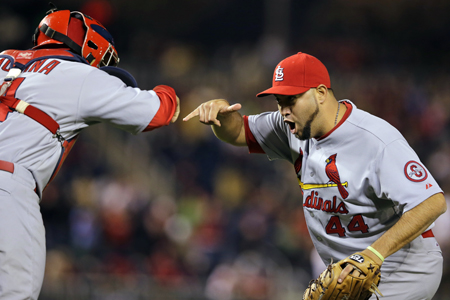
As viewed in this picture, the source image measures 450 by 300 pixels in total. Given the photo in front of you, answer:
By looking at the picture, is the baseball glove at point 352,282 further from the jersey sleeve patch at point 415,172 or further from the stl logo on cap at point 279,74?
the stl logo on cap at point 279,74

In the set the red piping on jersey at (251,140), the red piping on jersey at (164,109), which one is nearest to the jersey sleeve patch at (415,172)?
the red piping on jersey at (251,140)

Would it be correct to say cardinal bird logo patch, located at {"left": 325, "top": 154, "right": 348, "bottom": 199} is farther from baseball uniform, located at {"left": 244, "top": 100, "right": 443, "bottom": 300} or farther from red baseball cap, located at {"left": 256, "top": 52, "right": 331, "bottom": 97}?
red baseball cap, located at {"left": 256, "top": 52, "right": 331, "bottom": 97}

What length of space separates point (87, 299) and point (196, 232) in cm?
226

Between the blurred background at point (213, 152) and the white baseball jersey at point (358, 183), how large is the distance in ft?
13.9

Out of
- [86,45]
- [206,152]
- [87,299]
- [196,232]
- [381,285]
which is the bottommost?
[87,299]

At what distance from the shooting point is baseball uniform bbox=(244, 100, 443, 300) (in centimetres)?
296

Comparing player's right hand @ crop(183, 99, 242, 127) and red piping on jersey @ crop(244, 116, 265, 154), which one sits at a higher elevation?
player's right hand @ crop(183, 99, 242, 127)

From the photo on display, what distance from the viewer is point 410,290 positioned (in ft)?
10.5

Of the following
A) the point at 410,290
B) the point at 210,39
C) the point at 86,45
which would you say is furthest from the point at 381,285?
the point at 210,39

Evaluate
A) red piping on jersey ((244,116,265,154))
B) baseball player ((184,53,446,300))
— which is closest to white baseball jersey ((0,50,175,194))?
baseball player ((184,53,446,300))

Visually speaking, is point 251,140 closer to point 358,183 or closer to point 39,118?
point 358,183

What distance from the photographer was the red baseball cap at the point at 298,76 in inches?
127

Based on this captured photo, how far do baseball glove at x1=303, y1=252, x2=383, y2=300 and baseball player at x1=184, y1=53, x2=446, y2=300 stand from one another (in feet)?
0.79

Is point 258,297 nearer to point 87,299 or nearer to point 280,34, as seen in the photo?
point 87,299
